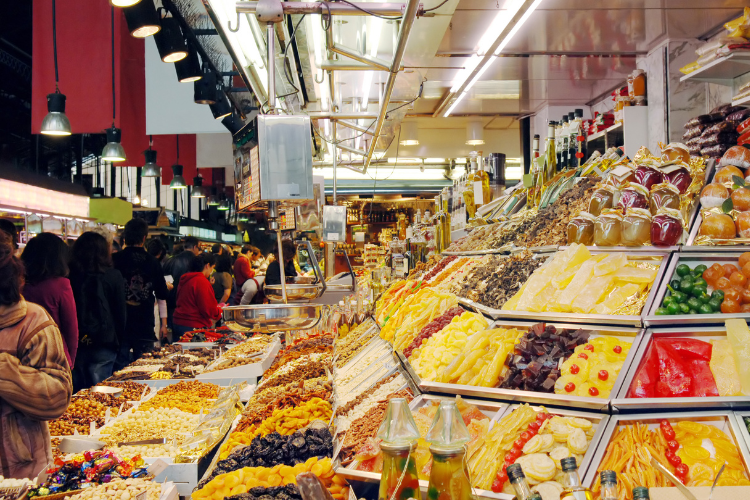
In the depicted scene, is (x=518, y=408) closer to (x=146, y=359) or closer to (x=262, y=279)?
(x=146, y=359)

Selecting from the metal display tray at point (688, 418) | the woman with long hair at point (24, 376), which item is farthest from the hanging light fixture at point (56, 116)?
the metal display tray at point (688, 418)

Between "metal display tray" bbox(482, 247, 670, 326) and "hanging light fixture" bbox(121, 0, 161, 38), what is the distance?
328cm

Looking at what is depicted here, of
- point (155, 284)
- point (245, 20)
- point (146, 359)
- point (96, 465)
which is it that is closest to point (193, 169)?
point (155, 284)

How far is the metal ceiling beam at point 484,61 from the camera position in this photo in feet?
9.80

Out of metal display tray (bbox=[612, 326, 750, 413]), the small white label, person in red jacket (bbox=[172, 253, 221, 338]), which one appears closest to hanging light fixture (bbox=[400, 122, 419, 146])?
the small white label

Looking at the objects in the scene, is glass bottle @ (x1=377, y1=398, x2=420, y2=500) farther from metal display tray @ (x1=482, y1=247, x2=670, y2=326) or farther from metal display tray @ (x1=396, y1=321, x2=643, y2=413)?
metal display tray @ (x1=482, y1=247, x2=670, y2=326)

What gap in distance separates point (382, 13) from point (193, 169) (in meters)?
6.95

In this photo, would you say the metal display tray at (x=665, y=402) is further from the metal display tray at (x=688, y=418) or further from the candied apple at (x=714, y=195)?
the candied apple at (x=714, y=195)

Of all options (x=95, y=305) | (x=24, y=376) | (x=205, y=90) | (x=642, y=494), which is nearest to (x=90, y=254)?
(x=95, y=305)

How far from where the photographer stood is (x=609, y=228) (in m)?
2.46

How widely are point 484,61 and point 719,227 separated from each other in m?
3.01

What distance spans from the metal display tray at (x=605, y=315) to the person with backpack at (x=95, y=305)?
373 centimetres

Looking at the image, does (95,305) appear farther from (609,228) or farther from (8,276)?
(609,228)

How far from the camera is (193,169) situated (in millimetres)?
8617
